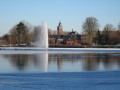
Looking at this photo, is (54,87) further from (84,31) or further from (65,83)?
(84,31)

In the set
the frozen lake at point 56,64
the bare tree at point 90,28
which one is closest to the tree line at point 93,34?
the bare tree at point 90,28

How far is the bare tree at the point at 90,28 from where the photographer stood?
Answer: 7344 centimetres

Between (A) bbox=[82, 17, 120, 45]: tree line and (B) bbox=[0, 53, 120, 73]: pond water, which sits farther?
(A) bbox=[82, 17, 120, 45]: tree line

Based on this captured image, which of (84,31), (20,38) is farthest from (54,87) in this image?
(20,38)

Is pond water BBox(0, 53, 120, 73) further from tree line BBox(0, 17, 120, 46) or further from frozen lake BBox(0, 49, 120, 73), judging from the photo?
tree line BBox(0, 17, 120, 46)

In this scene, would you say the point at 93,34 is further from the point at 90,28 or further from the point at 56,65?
the point at 56,65

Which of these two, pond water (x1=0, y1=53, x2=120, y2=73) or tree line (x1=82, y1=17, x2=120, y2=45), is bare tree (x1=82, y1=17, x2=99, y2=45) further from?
pond water (x1=0, y1=53, x2=120, y2=73)

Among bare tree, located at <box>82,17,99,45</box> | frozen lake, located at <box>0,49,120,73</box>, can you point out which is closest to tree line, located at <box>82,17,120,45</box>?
bare tree, located at <box>82,17,99,45</box>

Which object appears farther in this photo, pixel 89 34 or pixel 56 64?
pixel 89 34

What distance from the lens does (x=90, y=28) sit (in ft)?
242

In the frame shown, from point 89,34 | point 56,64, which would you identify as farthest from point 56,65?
point 89,34

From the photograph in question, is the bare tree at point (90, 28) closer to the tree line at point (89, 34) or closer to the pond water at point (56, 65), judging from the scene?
the tree line at point (89, 34)

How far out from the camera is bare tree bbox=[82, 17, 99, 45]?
241 feet

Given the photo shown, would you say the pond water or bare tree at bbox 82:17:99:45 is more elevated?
bare tree at bbox 82:17:99:45
